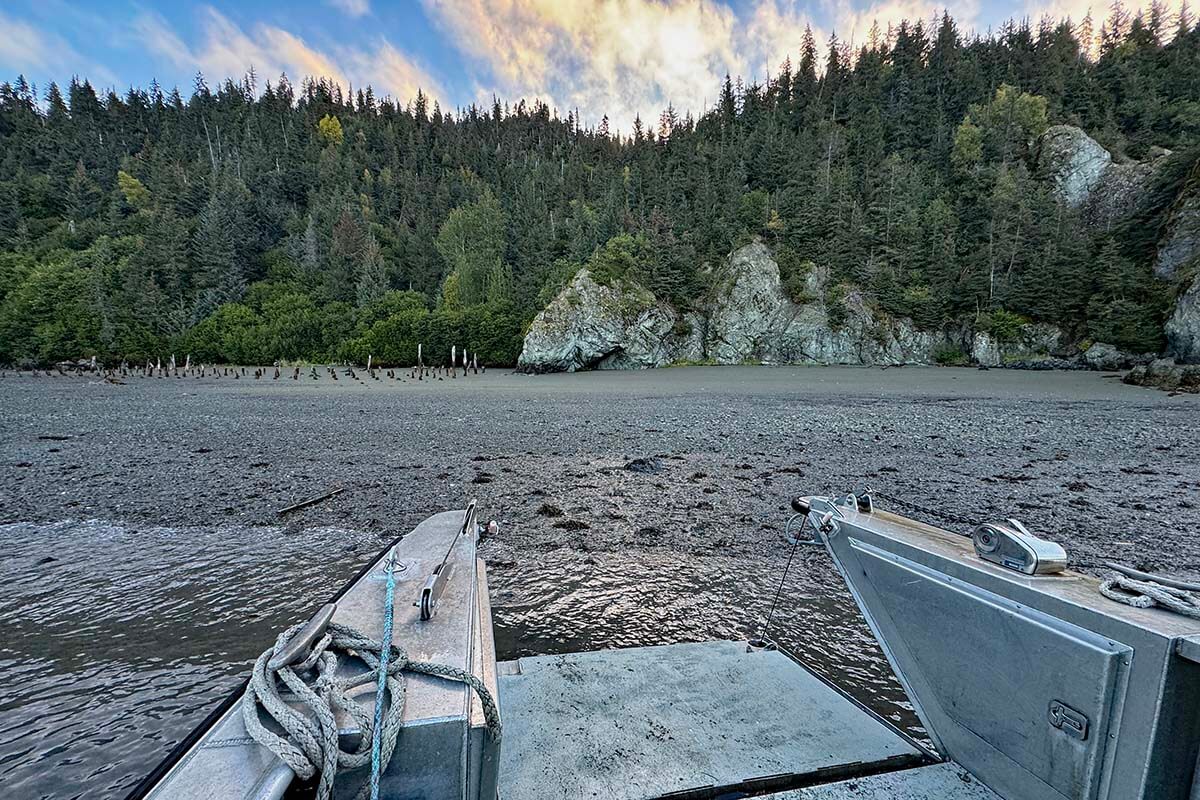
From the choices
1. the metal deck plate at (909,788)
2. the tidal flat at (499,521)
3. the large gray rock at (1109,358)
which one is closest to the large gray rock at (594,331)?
the tidal flat at (499,521)

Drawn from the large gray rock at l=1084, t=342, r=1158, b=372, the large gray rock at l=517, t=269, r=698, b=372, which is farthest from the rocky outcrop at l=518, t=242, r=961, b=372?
the large gray rock at l=1084, t=342, r=1158, b=372

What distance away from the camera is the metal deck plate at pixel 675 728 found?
2520mm

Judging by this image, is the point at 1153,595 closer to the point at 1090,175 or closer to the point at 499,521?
the point at 499,521

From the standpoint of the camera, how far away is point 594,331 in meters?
47.2

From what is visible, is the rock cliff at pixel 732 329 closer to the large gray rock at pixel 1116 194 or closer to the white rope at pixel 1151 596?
the large gray rock at pixel 1116 194

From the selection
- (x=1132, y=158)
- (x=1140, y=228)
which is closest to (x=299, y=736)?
(x=1140, y=228)

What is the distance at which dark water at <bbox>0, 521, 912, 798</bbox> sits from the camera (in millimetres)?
3260

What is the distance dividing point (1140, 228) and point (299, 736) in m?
69.7

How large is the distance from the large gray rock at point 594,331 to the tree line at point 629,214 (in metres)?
4.89

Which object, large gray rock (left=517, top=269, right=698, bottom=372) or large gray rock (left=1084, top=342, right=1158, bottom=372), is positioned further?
large gray rock (left=517, top=269, right=698, bottom=372)

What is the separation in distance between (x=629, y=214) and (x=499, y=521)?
63.7 m

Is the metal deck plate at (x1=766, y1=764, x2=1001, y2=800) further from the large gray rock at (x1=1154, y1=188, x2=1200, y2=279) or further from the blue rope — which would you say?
the large gray rock at (x1=1154, y1=188, x2=1200, y2=279)

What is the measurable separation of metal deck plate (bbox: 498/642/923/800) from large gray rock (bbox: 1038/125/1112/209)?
79.7m

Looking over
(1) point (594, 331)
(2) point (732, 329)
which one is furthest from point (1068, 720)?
(2) point (732, 329)
